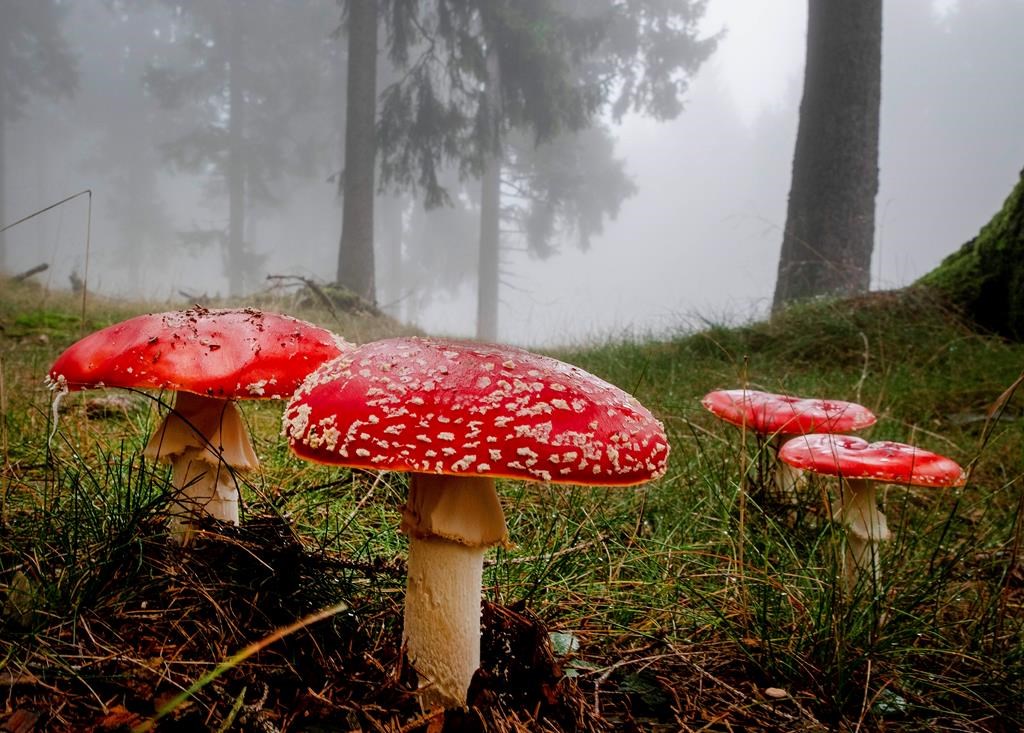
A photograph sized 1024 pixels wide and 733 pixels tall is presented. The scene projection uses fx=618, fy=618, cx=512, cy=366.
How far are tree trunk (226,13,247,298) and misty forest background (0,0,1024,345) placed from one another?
0.12 meters

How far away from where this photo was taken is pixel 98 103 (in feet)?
152

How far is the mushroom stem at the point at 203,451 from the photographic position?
65.5 inches

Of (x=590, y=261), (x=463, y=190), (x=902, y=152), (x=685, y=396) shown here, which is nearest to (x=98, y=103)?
(x=463, y=190)

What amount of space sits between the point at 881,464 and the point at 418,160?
13.8 meters

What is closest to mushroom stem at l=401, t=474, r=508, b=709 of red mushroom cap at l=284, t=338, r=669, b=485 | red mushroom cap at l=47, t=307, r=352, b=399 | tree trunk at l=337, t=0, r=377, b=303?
red mushroom cap at l=284, t=338, r=669, b=485

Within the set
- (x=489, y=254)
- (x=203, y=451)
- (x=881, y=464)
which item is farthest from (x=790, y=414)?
(x=489, y=254)

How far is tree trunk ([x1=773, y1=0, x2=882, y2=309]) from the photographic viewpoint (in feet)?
22.7

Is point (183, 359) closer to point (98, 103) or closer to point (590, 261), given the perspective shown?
point (98, 103)

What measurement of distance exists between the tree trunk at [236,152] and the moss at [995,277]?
89.9 feet

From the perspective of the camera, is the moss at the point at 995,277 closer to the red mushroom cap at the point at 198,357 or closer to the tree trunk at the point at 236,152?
the red mushroom cap at the point at 198,357

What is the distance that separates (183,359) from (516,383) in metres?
0.76

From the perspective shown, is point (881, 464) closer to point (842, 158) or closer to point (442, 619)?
point (442, 619)

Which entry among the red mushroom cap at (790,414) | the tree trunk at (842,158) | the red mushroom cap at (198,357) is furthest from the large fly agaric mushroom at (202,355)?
the tree trunk at (842,158)

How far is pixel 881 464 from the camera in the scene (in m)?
1.86
